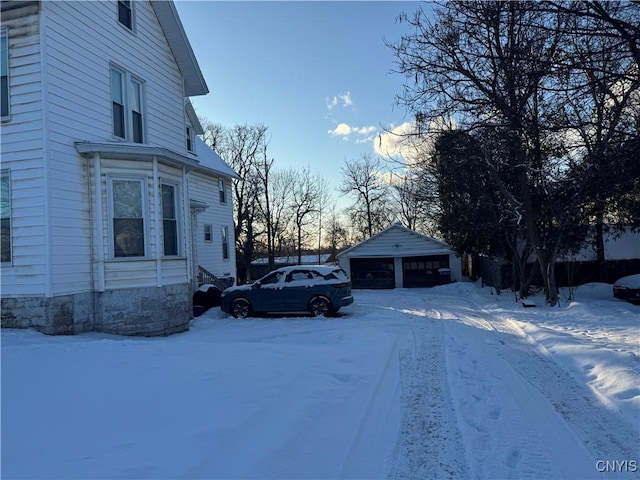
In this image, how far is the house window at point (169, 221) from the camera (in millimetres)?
11216

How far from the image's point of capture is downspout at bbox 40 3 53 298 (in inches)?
348


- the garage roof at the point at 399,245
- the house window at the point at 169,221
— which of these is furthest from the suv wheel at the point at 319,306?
the garage roof at the point at 399,245

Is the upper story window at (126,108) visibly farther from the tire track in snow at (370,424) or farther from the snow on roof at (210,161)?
the snow on roof at (210,161)

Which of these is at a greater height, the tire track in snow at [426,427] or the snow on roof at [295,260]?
the snow on roof at [295,260]

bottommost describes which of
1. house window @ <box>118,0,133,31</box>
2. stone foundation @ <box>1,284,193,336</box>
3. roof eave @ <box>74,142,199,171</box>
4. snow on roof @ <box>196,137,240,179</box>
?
stone foundation @ <box>1,284,193,336</box>

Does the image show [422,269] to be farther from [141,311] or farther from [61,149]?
[61,149]

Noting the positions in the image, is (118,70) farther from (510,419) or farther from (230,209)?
(230,209)

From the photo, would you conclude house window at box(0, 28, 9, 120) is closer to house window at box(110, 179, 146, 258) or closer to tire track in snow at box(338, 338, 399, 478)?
house window at box(110, 179, 146, 258)

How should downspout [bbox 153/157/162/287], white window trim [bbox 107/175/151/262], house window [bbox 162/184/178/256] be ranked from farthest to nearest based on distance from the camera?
house window [bbox 162/184/178/256]
downspout [bbox 153/157/162/287]
white window trim [bbox 107/175/151/262]

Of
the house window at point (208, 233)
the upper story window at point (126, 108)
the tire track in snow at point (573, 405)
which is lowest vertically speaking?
the tire track in snow at point (573, 405)

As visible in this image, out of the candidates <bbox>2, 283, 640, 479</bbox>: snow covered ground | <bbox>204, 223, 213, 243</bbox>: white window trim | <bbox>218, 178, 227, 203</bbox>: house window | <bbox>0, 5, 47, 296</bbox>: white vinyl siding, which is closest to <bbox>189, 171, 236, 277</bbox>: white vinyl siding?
<bbox>204, 223, 213, 243</bbox>: white window trim

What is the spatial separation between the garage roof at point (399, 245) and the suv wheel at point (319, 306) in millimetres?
16987

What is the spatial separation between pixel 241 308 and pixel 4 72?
8.97m

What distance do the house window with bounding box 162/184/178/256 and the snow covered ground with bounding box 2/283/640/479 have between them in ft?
10.2
